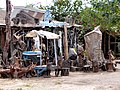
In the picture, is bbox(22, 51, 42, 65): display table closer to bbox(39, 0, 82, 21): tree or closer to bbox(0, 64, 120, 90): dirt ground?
bbox(0, 64, 120, 90): dirt ground

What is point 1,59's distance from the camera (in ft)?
64.1

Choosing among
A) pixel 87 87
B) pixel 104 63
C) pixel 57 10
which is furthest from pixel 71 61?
pixel 57 10

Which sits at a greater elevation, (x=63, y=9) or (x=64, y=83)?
(x=63, y=9)

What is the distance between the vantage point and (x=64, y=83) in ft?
46.6

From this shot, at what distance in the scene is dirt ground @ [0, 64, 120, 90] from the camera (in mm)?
13117

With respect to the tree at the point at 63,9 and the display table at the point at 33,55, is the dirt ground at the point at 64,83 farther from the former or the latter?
the tree at the point at 63,9

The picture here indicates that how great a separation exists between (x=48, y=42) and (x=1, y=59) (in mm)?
4981

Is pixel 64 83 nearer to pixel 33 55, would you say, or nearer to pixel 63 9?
pixel 33 55

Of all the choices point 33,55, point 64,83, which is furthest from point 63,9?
point 64,83

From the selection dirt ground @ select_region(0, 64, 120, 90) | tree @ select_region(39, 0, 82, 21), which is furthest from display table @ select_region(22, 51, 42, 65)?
tree @ select_region(39, 0, 82, 21)

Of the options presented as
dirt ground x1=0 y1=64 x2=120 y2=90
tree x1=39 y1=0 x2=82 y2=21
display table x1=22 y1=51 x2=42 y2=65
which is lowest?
dirt ground x1=0 y1=64 x2=120 y2=90

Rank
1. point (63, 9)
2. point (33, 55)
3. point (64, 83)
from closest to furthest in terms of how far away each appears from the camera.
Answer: point (64, 83) < point (33, 55) < point (63, 9)

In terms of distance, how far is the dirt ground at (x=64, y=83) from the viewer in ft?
43.0

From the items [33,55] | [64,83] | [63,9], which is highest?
[63,9]
